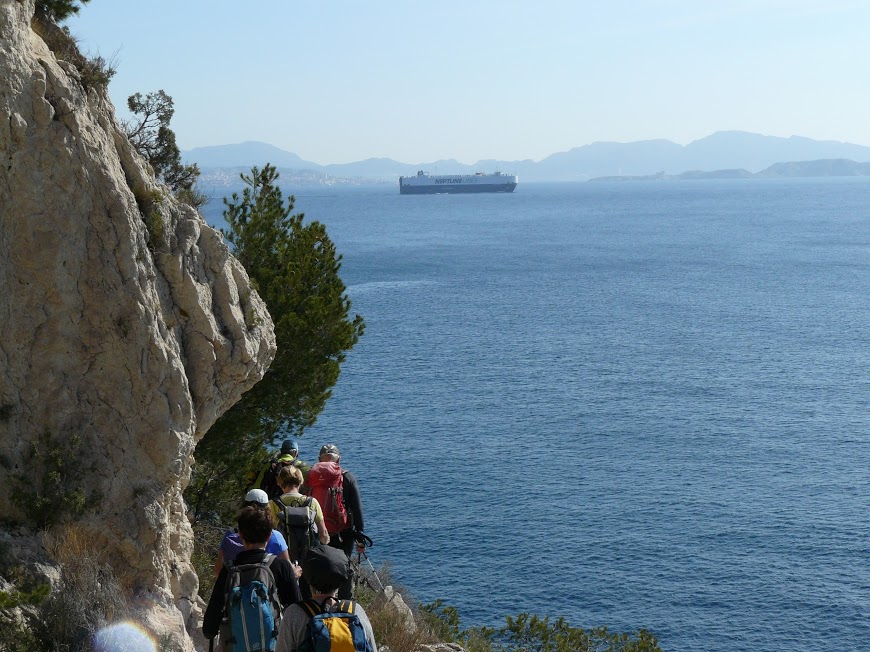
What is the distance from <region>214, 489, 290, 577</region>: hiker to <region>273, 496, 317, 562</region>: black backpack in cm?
63

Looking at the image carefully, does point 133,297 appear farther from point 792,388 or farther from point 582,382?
point 792,388

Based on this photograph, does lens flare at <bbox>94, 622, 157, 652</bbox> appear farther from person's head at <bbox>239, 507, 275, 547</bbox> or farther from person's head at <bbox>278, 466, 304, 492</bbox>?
person's head at <bbox>239, 507, 275, 547</bbox>

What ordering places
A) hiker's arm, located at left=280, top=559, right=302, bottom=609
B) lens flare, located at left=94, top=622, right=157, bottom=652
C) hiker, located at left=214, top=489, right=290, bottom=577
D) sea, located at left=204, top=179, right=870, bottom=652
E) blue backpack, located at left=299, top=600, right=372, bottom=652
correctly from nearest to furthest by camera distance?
blue backpack, located at left=299, top=600, right=372, bottom=652, hiker's arm, located at left=280, top=559, right=302, bottom=609, hiker, located at left=214, top=489, right=290, bottom=577, lens flare, located at left=94, top=622, right=157, bottom=652, sea, located at left=204, top=179, right=870, bottom=652

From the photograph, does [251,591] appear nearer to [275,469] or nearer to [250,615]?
[250,615]

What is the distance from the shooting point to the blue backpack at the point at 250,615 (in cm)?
600

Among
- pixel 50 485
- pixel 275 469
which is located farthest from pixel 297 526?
pixel 50 485

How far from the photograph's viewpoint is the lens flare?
7.73 m

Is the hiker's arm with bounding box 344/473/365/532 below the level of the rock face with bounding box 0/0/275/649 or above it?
below

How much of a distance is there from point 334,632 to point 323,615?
12 centimetres

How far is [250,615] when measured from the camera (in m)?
6.00

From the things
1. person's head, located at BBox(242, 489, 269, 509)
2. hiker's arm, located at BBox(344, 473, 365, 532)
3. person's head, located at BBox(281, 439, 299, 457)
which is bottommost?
hiker's arm, located at BBox(344, 473, 365, 532)

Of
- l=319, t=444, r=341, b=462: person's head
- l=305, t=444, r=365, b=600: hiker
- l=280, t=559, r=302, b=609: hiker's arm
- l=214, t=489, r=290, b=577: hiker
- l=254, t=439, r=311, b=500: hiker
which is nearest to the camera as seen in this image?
l=280, t=559, r=302, b=609: hiker's arm

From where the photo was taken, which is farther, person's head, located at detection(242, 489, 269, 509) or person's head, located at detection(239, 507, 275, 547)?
person's head, located at detection(242, 489, 269, 509)

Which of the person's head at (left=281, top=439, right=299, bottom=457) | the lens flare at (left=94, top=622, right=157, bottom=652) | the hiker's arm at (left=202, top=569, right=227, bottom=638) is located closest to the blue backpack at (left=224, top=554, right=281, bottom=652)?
the hiker's arm at (left=202, top=569, right=227, bottom=638)
